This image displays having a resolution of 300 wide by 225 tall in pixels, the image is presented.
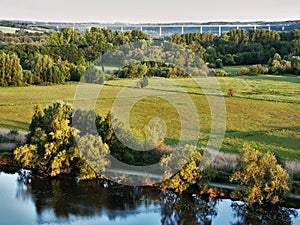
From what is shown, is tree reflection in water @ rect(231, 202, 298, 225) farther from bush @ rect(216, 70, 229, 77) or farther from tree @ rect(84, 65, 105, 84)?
bush @ rect(216, 70, 229, 77)

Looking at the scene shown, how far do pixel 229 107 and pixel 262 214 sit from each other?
1438 centimetres

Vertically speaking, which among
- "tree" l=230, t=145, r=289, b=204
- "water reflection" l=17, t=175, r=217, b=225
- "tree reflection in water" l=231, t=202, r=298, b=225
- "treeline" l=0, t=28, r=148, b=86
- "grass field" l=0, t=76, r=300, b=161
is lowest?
"tree reflection in water" l=231, t=202, r=298, b=225

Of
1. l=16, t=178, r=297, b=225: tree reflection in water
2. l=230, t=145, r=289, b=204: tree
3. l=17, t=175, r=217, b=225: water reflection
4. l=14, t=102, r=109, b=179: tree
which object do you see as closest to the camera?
l=16, t=178, r=297, b=225: tree reflection in water

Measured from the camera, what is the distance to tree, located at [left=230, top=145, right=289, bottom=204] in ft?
50.1

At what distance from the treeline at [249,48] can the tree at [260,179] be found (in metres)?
29.7

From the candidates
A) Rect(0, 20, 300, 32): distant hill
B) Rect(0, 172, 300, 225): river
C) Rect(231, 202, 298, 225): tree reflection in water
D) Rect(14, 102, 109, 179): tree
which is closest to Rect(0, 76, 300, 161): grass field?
Rect(14, 102, 109, 179): tree

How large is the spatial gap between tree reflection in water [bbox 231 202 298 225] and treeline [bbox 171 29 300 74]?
99.3 ft

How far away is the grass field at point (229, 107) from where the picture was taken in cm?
2166

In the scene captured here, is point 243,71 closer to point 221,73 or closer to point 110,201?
point 221,73

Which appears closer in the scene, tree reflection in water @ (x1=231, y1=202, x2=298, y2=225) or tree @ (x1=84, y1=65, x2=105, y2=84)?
tree reflection in water @ (x1=231, y1=202, x2=298, y2=225)

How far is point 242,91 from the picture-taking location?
33844mm

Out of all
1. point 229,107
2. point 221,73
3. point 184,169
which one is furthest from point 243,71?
point 184,169

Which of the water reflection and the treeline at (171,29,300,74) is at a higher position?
the treeline at (171,29,300,74)

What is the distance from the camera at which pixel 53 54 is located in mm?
46500
